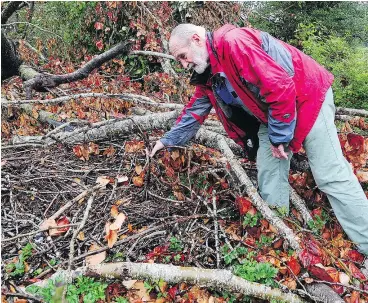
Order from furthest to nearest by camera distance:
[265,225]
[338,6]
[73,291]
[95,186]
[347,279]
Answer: [338,6] → [95,186] → [265,225] → [347,279] → [73,291]

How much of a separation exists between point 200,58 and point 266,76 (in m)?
0.51

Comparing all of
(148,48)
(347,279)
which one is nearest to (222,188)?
(347,279)

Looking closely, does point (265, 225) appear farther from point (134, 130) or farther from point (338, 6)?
point (338, 6)

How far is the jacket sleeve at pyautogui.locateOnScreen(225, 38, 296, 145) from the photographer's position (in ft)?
7.54

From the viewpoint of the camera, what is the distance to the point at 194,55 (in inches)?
101

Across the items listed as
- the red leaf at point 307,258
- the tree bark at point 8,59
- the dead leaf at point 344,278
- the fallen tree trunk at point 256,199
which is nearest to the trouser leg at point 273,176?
the fallen tree trunk at point 256,199

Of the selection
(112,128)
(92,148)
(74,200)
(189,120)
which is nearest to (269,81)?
(189,120)

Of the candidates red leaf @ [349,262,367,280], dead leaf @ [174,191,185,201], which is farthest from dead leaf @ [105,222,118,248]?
red leaf @ [349,262,367,280]

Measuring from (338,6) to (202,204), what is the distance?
8.37 metres

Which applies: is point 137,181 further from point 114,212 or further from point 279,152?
point 279,152

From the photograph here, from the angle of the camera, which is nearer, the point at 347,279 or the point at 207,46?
the point at 347,279

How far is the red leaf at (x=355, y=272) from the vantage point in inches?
93.8

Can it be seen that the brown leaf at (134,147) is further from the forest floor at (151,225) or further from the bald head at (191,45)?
the bald head at (191,45)

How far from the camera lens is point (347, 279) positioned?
2303 mm
